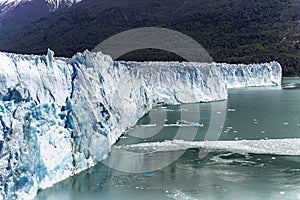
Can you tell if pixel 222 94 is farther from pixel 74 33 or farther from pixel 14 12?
pixel 14 12

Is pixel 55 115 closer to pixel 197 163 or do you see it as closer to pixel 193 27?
pixel 197 163

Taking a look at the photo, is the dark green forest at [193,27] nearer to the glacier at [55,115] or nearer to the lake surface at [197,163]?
the lake surface at [197,163]

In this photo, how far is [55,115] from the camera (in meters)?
7.22

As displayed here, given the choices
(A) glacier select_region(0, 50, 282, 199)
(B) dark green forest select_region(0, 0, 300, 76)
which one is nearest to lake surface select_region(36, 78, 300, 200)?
(A) glacier select_region(0, 50, 282, 199)

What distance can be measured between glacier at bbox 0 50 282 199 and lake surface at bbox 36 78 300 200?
0.30m

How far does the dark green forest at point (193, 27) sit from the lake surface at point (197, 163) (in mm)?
22375

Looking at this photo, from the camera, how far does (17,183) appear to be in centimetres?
579

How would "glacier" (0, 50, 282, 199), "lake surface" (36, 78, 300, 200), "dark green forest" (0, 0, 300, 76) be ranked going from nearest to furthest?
"glacier" (0, 50, 282, 199) → "lake surface" (36, 78, 300, 200) → "dark green forest" (0, 0, 300, 76)

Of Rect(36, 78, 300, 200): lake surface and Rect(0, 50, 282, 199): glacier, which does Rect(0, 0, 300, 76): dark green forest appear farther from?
Rect(0, 50, 282, 199): glacier

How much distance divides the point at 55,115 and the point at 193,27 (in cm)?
4040

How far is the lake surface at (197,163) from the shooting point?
6582 millimetres

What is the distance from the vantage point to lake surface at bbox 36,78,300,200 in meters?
6.58

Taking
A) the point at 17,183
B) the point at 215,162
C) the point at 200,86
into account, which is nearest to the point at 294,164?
the point at 215,162

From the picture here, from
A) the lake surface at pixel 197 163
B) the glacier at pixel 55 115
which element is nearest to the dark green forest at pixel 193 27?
the lake surface at pixel 197 163
